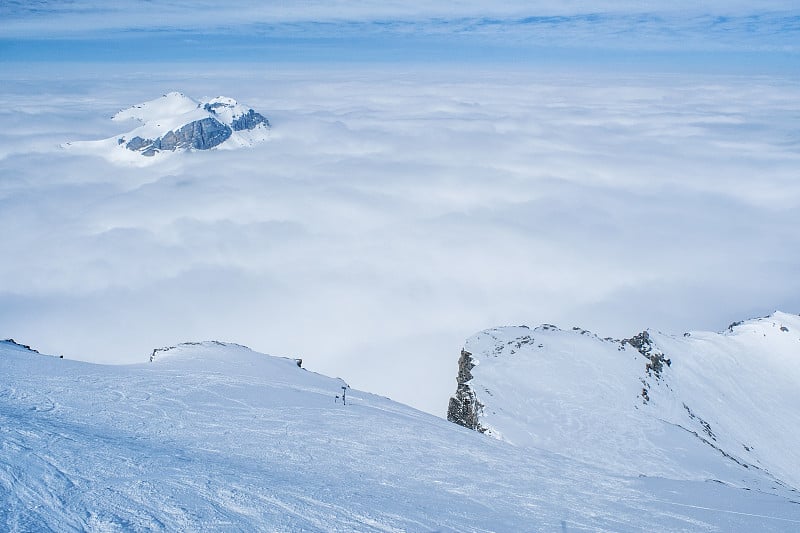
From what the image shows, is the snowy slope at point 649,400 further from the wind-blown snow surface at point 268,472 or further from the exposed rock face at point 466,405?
the wind-blown snow surface at point 268,472

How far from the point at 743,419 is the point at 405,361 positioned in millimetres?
85707

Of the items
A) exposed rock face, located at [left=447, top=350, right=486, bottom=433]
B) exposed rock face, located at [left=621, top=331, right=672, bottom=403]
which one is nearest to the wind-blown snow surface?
exposed rock face, located at [left=447, top=350, right=486, bottom=433]

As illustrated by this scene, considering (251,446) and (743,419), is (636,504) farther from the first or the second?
(743,419)

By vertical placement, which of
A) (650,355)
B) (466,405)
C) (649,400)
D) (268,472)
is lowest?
(650,355)

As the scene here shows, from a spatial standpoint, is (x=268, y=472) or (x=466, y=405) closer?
(x=268, y=472)

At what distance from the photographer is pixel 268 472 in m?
11.3

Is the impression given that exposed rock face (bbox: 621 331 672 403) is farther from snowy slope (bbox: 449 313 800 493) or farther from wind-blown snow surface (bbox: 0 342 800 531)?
wind-blown snow surface (bbox: 0 342 800 531)

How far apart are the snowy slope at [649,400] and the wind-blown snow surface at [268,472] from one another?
11654mm

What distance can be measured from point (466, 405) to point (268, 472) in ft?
79.0

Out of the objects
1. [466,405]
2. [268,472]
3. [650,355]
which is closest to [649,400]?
[650,355]

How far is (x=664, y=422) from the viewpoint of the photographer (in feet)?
113

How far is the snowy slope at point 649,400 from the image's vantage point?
28.9 m

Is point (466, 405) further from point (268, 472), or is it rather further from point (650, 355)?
point (268, 472)

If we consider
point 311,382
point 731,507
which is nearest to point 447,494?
point 731,507
